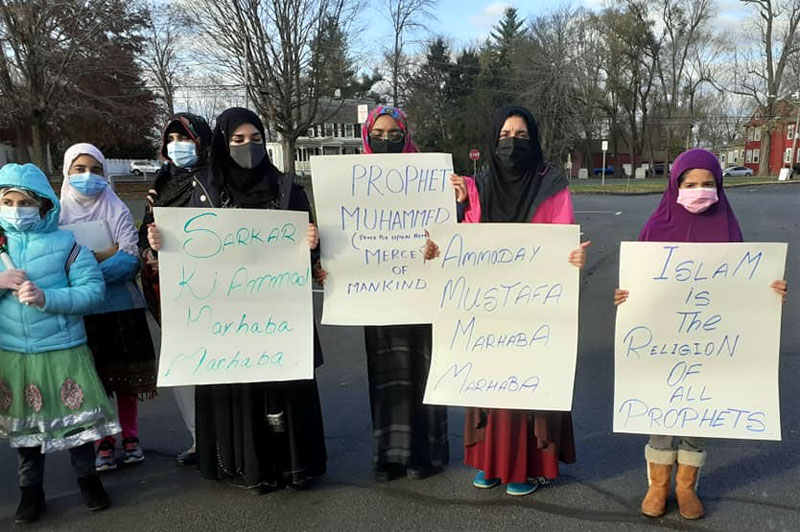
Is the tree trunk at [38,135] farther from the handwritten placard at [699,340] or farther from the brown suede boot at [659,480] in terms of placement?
the brown suede boot at [659,480]

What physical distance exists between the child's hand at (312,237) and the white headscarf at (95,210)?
3.58 ft

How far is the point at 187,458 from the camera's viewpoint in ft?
11.3

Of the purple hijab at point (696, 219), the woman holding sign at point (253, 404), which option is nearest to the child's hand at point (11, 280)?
the woman holding sign at point (253, 404)

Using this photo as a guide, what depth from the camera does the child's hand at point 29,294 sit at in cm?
259

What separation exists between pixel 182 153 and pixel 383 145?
1.11 metres

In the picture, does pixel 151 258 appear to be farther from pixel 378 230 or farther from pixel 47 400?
pixel 378 230

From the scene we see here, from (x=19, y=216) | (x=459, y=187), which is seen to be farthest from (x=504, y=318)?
(x=19, y=216)

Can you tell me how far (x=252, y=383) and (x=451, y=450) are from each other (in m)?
1.32

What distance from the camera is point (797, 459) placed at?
3.30 metres

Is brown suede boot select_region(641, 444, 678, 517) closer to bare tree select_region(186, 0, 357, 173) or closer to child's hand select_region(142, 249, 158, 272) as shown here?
child's hand select_region(142, 249, 158, 272)

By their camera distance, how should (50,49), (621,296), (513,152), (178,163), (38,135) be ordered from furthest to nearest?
(38,135) < (50,49) < (178,163) < (513,152) < (621,296)

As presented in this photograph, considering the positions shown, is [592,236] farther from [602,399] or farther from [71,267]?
[71,267]

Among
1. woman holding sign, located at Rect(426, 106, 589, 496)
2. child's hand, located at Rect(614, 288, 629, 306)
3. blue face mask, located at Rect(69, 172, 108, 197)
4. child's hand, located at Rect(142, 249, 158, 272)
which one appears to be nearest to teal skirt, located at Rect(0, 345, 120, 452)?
child's hand, located at Rect(142, 249, 158, 272)

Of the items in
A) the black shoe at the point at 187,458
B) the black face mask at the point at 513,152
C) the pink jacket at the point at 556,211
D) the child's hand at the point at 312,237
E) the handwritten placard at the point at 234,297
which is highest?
the black face mask at the point at 513,152
